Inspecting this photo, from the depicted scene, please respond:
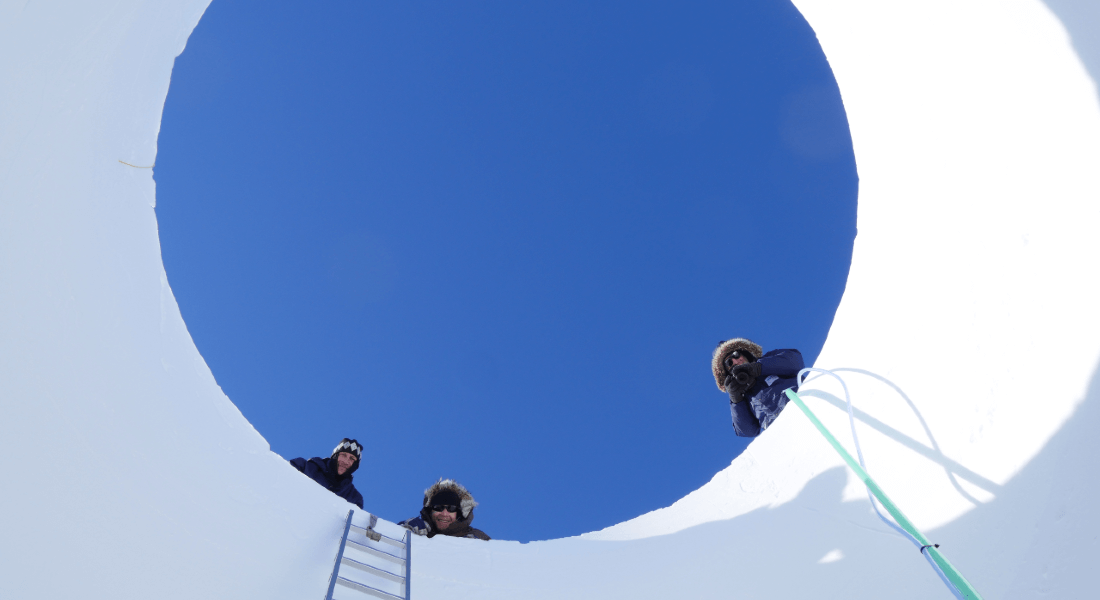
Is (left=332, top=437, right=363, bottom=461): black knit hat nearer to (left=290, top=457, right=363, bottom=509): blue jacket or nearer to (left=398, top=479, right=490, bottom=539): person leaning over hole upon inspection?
(left=290, top=457, right=363, bottom=509): blue jacket

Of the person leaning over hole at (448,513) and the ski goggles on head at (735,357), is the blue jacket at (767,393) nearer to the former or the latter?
the ski goggles on head at (735,357)

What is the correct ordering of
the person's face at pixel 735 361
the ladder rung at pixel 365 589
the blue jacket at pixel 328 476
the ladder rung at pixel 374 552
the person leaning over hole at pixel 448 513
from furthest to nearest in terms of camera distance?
1. the person's face at pixel 735 361
2. the blue jacket at pixel 328 476
3. the person leaning over hole at pixel 448 513
4. the ladder rung at pixel 374 552
5. the ladder rung at pixel 365 589

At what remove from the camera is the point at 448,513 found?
427 cm

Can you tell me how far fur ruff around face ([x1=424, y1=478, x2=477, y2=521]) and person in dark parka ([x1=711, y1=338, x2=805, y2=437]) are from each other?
1.93 metres

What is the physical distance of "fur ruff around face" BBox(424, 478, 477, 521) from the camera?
4.36 meters

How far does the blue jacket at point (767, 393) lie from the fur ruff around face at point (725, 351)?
0.27 m

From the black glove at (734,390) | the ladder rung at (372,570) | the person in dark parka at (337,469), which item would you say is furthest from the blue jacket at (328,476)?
the black glove at (734,390)

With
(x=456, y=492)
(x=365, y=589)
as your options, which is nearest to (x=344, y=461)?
(x=456, y=492)

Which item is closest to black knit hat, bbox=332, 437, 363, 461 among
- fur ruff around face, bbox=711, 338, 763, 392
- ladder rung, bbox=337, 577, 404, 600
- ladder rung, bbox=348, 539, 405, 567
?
ladder rung, bbox=348, 539, 405, 567

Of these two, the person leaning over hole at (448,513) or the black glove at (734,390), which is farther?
the black glove at (734,390)

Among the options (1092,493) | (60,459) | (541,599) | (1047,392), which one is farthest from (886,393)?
(60,459)

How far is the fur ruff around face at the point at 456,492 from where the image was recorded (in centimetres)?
436

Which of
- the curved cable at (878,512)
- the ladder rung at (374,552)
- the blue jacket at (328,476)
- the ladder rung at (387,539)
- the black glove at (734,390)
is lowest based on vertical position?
the curved cable at (878,512)

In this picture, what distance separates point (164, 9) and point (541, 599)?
3284 millimetres
